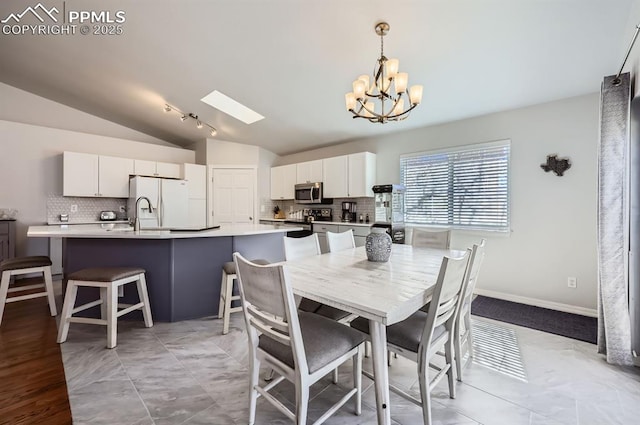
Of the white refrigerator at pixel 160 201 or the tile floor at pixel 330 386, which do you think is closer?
the tile floor at pixel 330 386

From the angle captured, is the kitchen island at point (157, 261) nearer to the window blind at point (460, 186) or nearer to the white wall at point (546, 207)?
the window blind at point (460, 186)

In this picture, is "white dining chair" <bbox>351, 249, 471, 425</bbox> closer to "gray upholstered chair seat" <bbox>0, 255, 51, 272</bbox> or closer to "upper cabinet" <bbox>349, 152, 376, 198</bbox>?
"upper cabinet" <bbox>349, 152, 376, 198</bbox>

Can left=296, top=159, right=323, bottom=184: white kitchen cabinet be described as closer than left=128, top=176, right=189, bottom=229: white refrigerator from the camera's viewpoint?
No

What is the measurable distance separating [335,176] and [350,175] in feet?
1.08

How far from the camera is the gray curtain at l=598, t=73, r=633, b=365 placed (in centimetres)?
193

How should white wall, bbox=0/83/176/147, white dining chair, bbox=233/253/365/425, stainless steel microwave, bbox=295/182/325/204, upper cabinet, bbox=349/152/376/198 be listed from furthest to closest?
stainless steel microwave, bbox=295/182/325/204, upper cabinet, bbox=349/152/376/198, white wall, bbox=0/83/176/147, white dining chair, bbox=233/253/365/425

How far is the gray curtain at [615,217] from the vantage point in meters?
1.93

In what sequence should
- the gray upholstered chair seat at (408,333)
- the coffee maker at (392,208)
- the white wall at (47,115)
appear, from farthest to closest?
the white wall at (47,115) < the coffee maker at (392,208) < the gray upholstered chair seat at (408,333)

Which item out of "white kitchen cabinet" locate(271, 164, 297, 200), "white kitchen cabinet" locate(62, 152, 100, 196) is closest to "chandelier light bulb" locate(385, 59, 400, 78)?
"white kitchen cabinet" locate(271, 164, 297, 200)

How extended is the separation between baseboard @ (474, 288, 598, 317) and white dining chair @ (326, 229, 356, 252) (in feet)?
7.11

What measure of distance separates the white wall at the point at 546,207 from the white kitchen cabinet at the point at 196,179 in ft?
15.4

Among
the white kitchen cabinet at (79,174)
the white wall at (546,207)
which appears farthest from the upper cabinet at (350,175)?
the white kitchen cabinet at (79,174)

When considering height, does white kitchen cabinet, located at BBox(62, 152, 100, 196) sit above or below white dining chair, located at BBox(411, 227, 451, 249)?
above

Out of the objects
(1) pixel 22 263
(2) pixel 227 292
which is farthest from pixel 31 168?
(2) pixel 227 292
